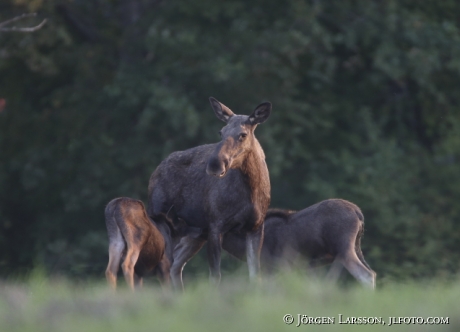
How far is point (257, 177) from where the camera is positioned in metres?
10.2

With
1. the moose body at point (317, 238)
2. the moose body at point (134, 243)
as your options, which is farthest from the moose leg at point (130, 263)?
the moose body at point (317, 238)

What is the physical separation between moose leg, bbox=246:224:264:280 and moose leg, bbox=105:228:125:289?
59.6 inches

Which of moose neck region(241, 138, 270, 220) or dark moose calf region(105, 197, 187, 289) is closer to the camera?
dark moose calf region(105, 197, 187, 289)

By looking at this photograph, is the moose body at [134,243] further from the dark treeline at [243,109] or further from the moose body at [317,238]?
the dark treeline at [243,109]

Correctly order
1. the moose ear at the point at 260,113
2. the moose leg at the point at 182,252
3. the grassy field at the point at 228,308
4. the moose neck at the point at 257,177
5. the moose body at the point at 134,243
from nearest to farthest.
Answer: the grassy field at the point at 228,308
the moose body at the point at 134,243
the moose neck at the point at 257,177
the moose ear at the point at 260,113
the moose leg at the point at 182,252

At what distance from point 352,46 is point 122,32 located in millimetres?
5903

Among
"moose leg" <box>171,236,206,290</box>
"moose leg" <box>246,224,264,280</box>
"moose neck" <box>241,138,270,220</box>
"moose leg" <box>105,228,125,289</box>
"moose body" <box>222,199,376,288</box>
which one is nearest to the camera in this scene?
"moose leg" <box>105,228,125,289</box>

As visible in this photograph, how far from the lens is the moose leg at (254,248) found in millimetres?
10242

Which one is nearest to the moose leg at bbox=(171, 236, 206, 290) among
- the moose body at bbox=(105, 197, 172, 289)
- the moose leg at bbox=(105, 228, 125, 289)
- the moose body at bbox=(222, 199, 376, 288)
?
the moose body at bbox=(222, 199, 376, 288)

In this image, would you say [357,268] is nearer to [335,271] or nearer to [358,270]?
[358,270]

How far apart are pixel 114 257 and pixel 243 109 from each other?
10.7m

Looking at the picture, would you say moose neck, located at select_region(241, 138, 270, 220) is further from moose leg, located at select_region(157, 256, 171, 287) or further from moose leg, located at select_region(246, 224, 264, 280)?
moose leg, located at select_region(157, 256, 171, 287)

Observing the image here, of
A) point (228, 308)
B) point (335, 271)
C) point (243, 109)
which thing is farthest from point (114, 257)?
point (243, 109)

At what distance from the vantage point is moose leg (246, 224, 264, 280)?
10242 millimetres
